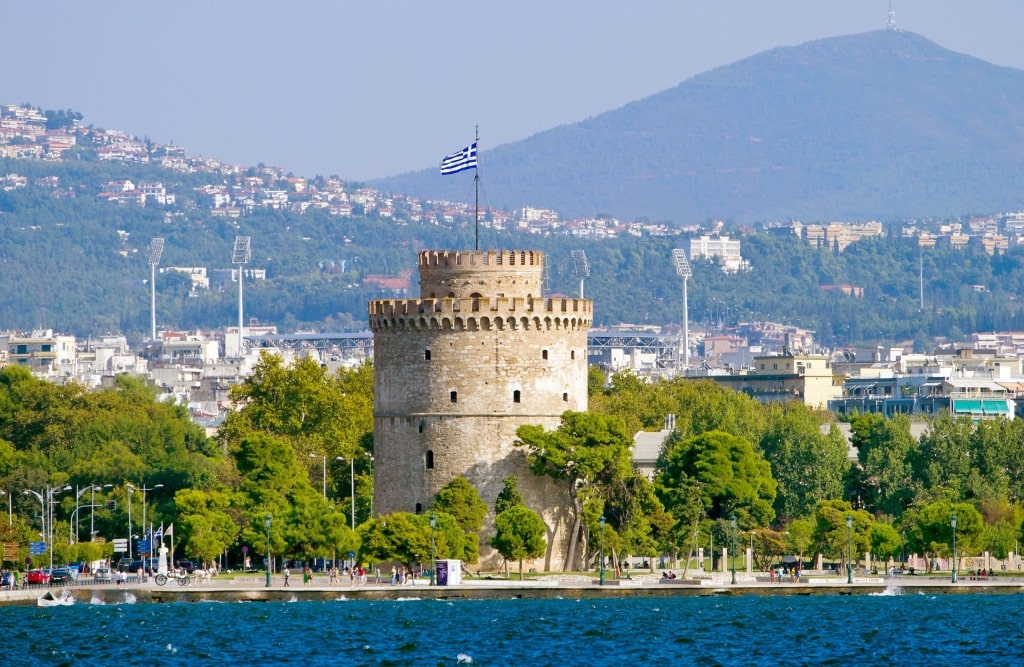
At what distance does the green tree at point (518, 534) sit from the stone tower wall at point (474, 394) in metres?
1.68

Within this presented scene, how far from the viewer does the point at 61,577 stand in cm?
8481

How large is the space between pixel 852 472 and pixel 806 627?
33.8 metres

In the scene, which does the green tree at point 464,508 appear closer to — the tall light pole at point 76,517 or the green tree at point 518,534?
the green tree at point 518,534

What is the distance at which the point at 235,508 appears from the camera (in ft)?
309

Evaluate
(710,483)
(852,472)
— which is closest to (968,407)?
(852,472)

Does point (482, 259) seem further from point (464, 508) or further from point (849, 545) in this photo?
point (849, 545)

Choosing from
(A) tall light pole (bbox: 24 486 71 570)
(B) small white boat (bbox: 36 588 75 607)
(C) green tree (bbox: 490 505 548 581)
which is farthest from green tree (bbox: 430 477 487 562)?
(A) tall light pole (bbox: 24 486 71 570)

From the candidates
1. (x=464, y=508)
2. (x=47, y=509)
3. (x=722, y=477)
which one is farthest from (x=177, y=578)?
(x=722, y=477)

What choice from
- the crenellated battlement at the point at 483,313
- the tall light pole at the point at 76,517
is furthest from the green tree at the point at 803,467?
the tall light pole at the point at 76,517

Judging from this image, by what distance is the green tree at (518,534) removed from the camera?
8412 centimetres

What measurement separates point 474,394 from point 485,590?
9.48m

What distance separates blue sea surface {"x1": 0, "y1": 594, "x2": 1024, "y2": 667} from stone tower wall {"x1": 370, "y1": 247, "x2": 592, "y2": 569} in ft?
23.2

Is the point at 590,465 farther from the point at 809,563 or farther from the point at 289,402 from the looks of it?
the point at 289,402

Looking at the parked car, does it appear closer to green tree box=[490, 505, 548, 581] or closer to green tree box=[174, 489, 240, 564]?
green tree box=[174, 489, 240, 564]
